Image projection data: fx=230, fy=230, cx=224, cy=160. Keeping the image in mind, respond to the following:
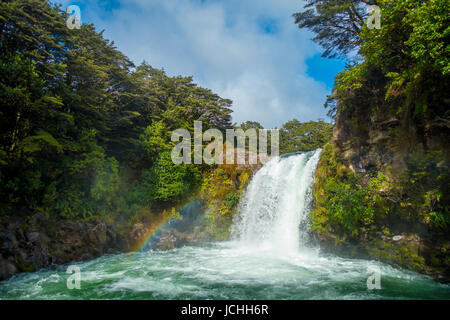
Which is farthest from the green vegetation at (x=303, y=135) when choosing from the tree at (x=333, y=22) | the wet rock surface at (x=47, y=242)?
the wet rock surface at (x=47, y=242)

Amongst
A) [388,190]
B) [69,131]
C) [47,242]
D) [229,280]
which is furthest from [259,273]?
[69,131]

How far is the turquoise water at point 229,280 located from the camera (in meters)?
5.25

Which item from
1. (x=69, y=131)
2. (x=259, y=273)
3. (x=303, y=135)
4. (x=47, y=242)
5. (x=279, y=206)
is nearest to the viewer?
(x=259, y=273)

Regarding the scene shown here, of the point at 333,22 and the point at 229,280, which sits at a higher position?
the point at 333,22

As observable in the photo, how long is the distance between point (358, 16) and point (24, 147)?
15763 mm

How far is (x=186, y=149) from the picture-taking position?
1531 cm

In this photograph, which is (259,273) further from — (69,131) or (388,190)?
(69,131)

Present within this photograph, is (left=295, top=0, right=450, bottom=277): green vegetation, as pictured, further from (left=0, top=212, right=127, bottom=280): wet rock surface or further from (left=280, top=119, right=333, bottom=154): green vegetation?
(left=280, top=119, right=333, bottom=154): green vegetation

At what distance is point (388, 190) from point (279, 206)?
5.00 m

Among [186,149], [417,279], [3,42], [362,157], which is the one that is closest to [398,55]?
[362,157]

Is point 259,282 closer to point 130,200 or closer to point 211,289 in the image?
point 211,289

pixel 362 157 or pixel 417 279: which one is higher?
pixel 362 157

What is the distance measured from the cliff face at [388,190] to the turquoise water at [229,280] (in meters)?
0.64

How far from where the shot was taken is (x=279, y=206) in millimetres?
11602
